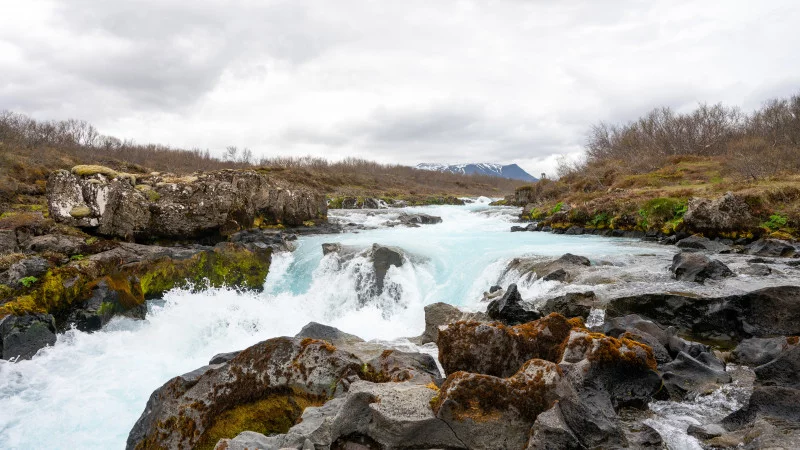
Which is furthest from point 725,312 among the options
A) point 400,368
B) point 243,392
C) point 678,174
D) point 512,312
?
point 678,174

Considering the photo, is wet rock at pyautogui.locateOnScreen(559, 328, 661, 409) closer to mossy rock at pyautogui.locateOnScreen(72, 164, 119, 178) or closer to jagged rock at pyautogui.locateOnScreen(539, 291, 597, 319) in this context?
jagged rock at pyautogui.locateOnScreen(539, 291, 597, 319)

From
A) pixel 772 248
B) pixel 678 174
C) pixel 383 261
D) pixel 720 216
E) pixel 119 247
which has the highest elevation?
pixel 678 174

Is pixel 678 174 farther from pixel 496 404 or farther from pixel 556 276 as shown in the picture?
pixel 496 404

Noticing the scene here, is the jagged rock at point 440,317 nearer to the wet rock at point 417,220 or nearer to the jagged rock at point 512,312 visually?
the jagged rock at point 512,312

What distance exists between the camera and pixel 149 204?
736 inches

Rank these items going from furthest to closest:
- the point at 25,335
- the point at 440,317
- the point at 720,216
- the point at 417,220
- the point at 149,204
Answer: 1. the point at 417,220
2. the point at 149,204
3. the point at 720,216
4. the point at 25,335
5. the point at 440,317

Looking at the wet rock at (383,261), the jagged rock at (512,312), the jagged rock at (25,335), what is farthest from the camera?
the wet rock at (383,261)

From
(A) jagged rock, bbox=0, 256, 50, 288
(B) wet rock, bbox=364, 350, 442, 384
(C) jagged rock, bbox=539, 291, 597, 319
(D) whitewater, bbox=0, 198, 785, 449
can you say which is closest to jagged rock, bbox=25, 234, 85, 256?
(A) jagged rock, bbox=0, 256, 50, 288

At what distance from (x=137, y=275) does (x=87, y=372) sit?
4.35 meters

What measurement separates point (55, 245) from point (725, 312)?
17657 millimetres

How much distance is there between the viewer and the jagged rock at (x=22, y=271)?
35.9ft

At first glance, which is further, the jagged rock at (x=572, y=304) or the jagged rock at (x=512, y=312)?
the jagged rock at (x=572, y=304)

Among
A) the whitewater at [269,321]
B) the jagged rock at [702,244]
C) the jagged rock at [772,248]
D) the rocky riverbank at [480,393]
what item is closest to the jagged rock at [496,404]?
the rocky riverbank at [480,393]

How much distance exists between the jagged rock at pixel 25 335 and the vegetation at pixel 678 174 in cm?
2109
